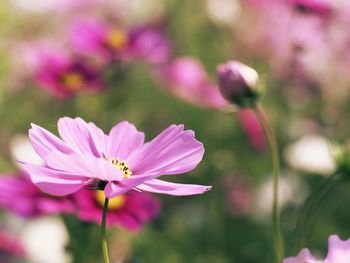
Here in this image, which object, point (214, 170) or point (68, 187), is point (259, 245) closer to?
point (214, 170)

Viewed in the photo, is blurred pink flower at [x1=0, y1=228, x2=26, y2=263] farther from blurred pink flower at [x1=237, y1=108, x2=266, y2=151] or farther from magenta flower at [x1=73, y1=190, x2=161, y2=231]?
blurred pink flower at [x1=237, y1=108, x2=266, y2=151]

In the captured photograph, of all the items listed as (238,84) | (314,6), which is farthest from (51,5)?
(238,84)

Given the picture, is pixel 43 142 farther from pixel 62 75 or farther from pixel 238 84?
pixel 62 75

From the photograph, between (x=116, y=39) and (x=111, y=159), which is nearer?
(x=111, y=159)

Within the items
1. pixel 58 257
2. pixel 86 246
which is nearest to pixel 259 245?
pixel 58 257

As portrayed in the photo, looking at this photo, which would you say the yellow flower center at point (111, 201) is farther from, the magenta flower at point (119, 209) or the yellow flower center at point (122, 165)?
the yellow flower center at point (122, 165)

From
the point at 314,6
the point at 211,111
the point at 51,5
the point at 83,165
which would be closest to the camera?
the point at 83,165
